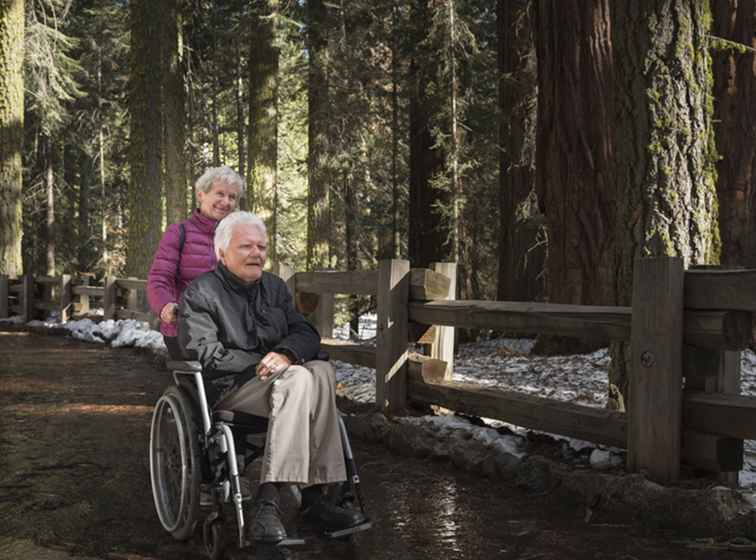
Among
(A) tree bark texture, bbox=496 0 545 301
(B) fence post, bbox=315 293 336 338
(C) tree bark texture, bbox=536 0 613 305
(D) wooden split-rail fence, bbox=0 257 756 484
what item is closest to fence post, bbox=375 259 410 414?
(D) wooden split-rail fence, bbox=0 257 756 484

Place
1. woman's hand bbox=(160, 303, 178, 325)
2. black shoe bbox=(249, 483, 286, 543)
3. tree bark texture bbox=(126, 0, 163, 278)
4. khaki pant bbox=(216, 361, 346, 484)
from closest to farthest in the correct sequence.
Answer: black shoe bbox=(249, 483, 286, 543)
khaki pant bbox=(216, 361, 346, 484)
woman's hand bbox=(160, 303, 178, 325)
tree bark texture bbox=(126, 0, 163, 278)

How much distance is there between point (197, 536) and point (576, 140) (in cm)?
683

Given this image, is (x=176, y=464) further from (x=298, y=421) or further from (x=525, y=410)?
(x=525, y=410)

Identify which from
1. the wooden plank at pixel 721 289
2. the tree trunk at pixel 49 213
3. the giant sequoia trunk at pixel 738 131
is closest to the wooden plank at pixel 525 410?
the wooden plank at pixel 721 289

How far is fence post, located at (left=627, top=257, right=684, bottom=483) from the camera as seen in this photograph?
4227 millimetres

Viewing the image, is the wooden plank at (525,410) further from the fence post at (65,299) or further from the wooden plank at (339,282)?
the fence post at (65,299)

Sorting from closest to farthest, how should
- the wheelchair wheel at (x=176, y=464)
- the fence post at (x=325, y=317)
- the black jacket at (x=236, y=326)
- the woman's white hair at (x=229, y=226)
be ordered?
the wheelchair wheel at (x=176, y=464) → the black jacket at (x=236, y=326) → the woman's white hair at (x=229, y=226) → the fence post at (x=325, y=317)

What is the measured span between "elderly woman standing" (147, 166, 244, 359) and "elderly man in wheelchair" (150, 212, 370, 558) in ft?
3.59

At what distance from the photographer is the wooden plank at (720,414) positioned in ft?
13.0

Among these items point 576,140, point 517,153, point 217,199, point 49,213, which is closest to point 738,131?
point 576,140

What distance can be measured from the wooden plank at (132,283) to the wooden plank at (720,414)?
11444 millimetres

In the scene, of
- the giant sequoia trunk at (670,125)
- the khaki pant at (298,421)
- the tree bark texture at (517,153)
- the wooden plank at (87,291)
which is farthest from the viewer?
the wooden plank at (87,291)

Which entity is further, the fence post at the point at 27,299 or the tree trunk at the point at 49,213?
the tree trunk at the point at 49,213

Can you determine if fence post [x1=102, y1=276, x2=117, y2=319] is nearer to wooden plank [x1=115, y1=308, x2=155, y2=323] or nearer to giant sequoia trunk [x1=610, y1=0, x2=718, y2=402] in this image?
wooden plank [x1=115, y1=308, x2=155, y2=323]
